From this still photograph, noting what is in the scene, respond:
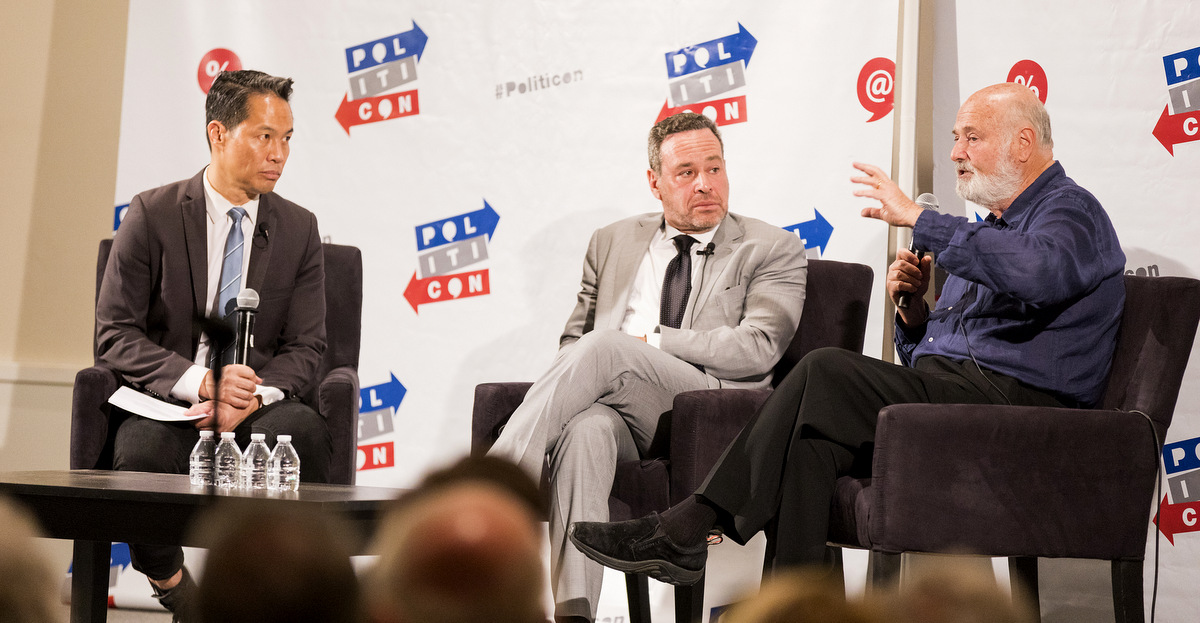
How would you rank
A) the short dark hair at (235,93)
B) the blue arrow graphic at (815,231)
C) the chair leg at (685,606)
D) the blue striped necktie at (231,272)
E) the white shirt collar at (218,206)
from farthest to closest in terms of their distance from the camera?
1. the blue arrow graphic at (815,231)
2. the short dark hair at (235,93)
3. the white shirt collar at (218,206)
4. the blue striped necktie at (231,272)
5. the chair leg at (685,606)

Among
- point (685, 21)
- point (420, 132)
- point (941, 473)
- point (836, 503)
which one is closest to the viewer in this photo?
point (941, 473)

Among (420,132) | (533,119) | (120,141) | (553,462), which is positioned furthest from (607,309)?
(120,141)

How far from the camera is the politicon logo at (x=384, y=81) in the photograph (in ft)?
14.1

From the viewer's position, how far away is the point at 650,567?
238 cm

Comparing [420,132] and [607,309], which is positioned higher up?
[420,132]

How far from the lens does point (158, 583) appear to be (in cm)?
304

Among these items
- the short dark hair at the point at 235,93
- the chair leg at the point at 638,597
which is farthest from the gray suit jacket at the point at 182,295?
the chair leg at the point at 638,597

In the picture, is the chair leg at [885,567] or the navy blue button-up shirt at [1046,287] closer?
the chair leg at [885,567]

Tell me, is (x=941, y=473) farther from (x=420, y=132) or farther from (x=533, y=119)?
(x=420, y=132)

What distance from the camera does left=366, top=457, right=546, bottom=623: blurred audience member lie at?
0.50 meters

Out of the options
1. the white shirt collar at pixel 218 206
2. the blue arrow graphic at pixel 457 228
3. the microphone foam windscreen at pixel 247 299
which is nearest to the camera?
the microphone foam windscreen at pixel 247 299

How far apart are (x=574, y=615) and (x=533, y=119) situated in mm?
2131

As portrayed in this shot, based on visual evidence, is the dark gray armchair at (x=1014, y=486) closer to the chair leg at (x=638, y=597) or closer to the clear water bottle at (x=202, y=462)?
the chair leg at (x=638, y=597)

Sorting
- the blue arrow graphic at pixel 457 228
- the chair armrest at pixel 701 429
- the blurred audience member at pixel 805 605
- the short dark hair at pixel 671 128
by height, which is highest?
the short dark hair at pixel 671 128
